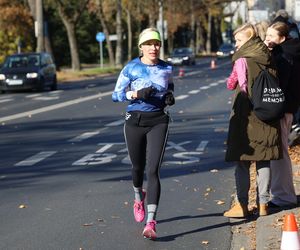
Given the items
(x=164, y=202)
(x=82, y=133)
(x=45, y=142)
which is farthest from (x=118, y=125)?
(x=164, y=202)

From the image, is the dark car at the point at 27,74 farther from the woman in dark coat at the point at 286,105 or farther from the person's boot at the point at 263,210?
the person's boot at the point at 263,210

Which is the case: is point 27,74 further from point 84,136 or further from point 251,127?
point 251,127

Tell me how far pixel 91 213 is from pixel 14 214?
0.76m

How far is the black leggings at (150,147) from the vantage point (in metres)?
7.05

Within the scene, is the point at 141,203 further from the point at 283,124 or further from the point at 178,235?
the point at 283,124

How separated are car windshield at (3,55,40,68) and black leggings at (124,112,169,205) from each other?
2591cm

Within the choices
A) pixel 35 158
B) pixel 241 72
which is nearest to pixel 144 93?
pixel 241 72

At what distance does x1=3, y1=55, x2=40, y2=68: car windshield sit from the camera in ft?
108

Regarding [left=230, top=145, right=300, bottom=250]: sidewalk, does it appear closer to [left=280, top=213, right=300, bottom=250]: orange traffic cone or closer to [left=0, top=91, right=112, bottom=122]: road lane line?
[left=280, top=213, right=300, bottom=250]: orange traffic cone

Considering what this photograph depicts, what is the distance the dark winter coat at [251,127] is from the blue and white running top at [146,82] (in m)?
0.69

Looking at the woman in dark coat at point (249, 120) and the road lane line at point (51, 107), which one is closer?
the woman in dark coat at point (249, 120)

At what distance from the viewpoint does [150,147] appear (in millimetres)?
7074

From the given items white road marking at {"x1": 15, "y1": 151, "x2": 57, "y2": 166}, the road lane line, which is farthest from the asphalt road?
the road lane line

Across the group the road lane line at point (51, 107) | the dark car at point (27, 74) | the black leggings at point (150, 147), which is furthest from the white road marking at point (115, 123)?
the dark car at point (27, 74)
